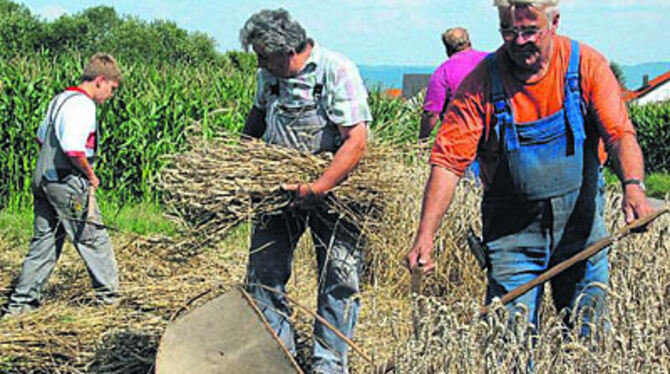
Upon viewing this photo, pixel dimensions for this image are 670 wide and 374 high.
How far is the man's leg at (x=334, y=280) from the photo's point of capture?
4.44 m

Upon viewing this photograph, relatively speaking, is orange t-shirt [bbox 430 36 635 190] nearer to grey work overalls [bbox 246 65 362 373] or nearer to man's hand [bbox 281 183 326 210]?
man's hand [bbox 281 183 326 210]

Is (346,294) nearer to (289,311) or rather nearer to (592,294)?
(289,311)

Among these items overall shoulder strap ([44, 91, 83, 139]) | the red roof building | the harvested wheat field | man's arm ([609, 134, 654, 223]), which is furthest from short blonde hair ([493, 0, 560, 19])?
the red roof building

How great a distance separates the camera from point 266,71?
4.50m

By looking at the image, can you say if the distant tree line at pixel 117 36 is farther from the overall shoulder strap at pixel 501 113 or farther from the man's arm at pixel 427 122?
the overall shoulder strap at pixel 501 113

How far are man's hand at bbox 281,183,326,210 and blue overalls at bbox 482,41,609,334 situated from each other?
815 mm

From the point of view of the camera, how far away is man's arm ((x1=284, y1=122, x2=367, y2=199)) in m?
A: 4.20

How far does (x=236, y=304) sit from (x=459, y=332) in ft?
3.21

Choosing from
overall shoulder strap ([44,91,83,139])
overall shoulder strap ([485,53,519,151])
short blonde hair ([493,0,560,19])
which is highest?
short blonde hair ([493,0,560,19])

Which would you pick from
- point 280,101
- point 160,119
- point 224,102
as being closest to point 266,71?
point 280,101

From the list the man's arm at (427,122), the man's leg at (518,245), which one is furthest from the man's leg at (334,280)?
the man's arm at (427,122)

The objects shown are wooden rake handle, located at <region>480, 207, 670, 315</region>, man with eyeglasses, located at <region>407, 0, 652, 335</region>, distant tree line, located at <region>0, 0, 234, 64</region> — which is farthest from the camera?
distant tree line, located at <region>0, 0, 234, 64</region>

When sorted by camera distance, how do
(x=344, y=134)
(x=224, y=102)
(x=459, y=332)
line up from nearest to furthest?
1. (x=459, y=332)
2. (x=344, y=134)
3. (x=224, y=102)

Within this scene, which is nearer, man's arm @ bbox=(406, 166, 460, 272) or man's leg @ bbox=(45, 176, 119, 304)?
man's arm @ bbox=(406, 166, 460, 272)
